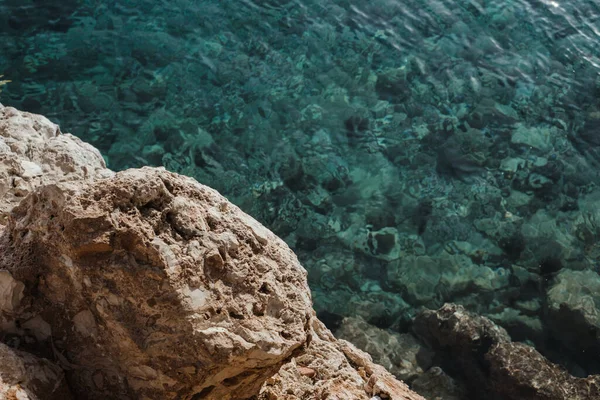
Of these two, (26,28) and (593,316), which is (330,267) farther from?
(26,28)

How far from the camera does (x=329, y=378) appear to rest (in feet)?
14.9

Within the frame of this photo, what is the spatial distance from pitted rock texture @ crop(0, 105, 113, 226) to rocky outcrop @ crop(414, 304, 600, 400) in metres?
5.29

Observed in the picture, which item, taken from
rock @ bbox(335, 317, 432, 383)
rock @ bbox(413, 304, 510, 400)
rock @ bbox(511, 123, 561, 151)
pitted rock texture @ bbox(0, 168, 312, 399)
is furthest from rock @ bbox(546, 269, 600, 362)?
pitted rock texture @ bbox(0, 168, 312, 399)

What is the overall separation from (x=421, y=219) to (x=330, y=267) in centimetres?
184

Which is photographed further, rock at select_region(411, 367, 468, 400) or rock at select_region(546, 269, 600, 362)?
rock at select_region(546, 269, 600, 362)

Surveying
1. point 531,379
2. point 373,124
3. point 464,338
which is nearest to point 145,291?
point 464,338

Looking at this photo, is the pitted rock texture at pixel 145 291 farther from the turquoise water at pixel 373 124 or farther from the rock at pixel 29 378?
the turquoise water at pixel 373 124

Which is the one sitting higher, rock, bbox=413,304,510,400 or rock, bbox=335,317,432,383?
rock, bbox=413,304,510,400

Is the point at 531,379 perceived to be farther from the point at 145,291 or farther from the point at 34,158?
the point at 34,158

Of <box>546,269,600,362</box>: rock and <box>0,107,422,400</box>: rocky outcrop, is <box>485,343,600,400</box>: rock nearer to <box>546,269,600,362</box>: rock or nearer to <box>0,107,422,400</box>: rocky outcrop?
<box>546,269,600,362</box>: rock

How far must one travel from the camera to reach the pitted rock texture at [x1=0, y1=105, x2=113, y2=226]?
15.7 feet

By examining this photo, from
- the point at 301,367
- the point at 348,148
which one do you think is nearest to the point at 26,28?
the point at 348,148

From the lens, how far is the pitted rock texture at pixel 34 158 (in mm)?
4773

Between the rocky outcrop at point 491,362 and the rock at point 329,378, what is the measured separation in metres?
3.58
